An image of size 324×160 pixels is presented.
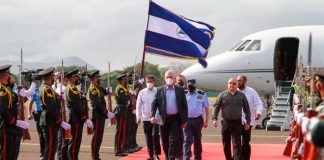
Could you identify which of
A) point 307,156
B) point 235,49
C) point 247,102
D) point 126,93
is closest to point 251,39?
point 235,49

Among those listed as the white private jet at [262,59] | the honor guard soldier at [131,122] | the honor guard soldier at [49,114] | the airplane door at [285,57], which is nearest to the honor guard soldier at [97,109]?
the honor guard soldier at [49,114]

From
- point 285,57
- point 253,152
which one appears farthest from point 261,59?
point 253,152

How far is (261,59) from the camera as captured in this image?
22094 mm

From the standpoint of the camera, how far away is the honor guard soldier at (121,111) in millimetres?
12445

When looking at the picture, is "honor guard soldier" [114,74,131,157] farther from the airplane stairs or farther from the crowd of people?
the airplane stairs

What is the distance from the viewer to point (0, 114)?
785 centimetres

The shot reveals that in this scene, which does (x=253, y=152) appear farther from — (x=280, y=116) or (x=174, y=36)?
(x=280, y=116)

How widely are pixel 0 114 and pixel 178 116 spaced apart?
3305 millimetres

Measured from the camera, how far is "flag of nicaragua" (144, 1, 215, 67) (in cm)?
1305

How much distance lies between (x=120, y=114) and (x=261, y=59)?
10644 millimetres

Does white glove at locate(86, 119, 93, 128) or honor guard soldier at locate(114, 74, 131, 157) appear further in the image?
honor guard soldier at locate(114, 74, 131, 157)

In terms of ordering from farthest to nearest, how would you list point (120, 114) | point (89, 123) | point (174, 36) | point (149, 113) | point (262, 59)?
point (262, 59), point (174, 36), point (120, 114), point (149, 113), point (89, 123)

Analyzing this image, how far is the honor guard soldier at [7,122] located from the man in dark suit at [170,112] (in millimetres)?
2722

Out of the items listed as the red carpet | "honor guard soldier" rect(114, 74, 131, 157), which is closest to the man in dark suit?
the red carpet
